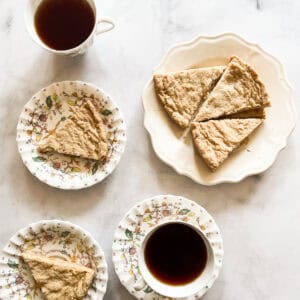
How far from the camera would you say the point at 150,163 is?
2258mm

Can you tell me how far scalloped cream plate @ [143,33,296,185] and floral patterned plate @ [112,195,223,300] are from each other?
111 millimetres

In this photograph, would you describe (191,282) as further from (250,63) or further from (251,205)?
(250,63)

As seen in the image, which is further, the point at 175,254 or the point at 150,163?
the point at 150,163

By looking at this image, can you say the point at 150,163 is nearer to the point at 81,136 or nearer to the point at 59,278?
the point at 81,136

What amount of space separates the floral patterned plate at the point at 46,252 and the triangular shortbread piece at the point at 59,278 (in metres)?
0.03

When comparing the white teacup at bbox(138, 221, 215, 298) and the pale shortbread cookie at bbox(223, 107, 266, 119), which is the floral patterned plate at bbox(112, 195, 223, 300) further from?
the pale shortbread cookie at bbox(223, 107, 266, 119)

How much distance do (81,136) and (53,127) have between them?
12cm

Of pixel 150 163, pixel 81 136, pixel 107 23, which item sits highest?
pixel 107 23

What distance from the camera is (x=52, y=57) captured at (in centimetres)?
233

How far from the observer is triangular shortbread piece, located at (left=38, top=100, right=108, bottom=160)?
2.21 m

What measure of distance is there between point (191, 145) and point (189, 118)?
10 cm

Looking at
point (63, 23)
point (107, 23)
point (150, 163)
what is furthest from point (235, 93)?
point (63, 23)

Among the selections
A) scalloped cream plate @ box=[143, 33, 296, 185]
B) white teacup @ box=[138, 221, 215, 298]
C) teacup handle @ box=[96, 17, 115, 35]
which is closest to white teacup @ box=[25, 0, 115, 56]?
teacup handle @ box=[96, 17, 115, 35]

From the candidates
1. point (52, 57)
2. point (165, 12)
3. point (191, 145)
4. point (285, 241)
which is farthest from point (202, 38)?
point (285, 241)
